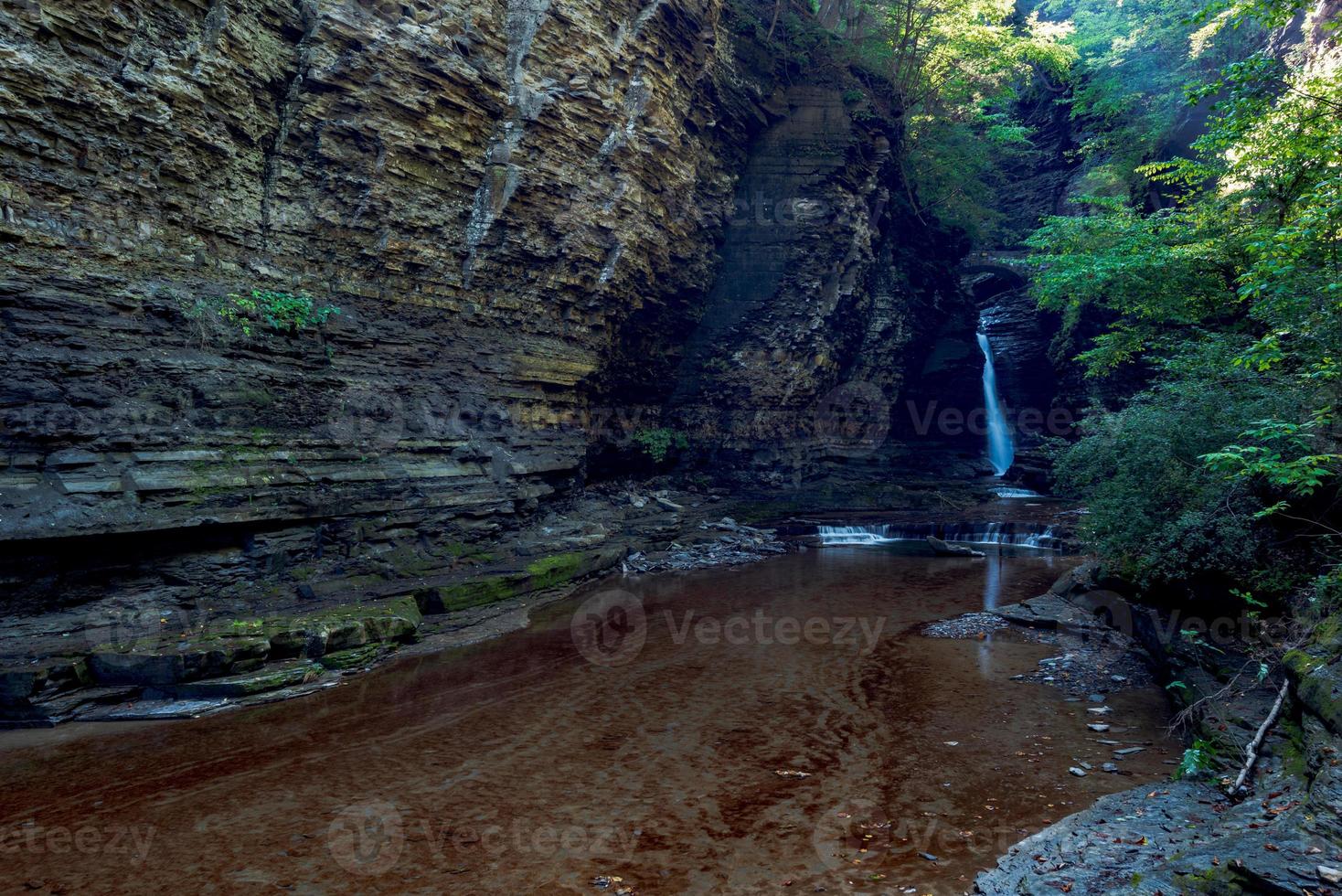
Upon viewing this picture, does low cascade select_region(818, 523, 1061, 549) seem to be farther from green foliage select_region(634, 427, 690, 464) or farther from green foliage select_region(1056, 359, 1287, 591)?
green foliage select_region(1056, 359, 1287, 591)

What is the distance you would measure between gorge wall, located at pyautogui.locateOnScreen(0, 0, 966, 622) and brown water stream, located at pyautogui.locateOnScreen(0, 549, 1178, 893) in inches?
139

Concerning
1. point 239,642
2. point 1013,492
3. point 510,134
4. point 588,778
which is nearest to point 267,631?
point 239,642

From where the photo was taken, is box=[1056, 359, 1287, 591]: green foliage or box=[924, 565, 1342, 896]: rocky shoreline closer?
box=[924, 565, 1342, 896]: rocky shoreline

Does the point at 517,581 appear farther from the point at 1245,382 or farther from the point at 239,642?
the point at 1245,382

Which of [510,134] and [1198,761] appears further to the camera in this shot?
[510,134]

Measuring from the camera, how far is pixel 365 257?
13086 millimetres

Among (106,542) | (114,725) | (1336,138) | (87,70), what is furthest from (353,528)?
(1336,138)

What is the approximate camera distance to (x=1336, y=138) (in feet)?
23.6

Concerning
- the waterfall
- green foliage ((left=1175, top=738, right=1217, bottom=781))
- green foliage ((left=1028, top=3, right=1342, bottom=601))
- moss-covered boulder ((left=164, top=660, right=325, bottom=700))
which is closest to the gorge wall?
moss-covered boulder ((left=164, top=660, right=325, bottom=700))

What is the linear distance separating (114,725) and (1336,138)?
15.4 metres

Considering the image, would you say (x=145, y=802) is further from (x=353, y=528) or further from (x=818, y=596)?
(x=818, y=596)

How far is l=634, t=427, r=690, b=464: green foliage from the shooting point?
21641mm

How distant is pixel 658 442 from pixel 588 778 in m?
16.2

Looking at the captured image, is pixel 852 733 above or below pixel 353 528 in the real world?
below
